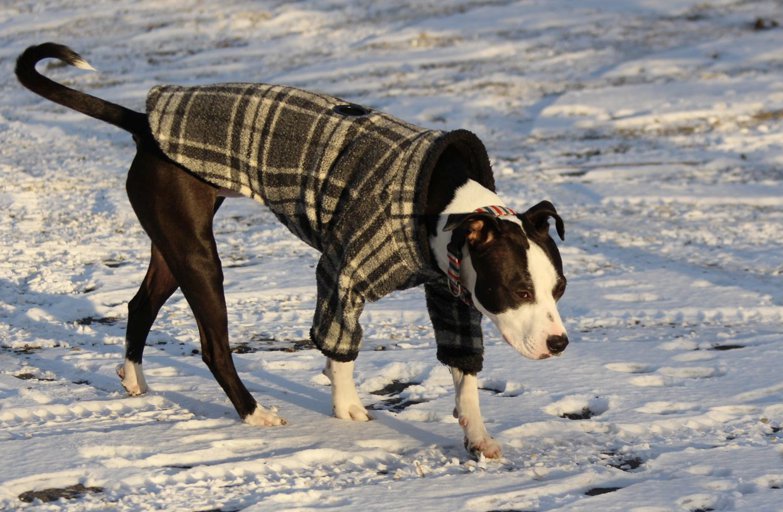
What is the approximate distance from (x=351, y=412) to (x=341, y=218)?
2.56 ft

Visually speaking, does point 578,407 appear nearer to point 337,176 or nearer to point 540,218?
point 540,218

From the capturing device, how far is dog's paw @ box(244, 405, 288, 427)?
14.8 ft

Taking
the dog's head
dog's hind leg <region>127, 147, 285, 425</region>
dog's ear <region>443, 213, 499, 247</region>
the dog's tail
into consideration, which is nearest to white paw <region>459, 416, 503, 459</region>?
the dog's head

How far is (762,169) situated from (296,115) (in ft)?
17.7

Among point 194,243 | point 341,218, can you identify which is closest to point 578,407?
point 341,218

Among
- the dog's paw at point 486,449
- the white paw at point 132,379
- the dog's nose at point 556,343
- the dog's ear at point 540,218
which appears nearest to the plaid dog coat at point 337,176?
the dog's paw at point 486,449

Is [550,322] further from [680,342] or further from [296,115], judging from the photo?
[680,342]

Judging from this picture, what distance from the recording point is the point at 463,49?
14.2 meters

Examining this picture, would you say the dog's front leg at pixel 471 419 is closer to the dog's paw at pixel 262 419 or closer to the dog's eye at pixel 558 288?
the dog's eye at pixel 558 288

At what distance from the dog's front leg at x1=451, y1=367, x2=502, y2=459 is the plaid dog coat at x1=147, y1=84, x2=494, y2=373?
0.05m

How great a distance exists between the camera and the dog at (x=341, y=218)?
3922mm

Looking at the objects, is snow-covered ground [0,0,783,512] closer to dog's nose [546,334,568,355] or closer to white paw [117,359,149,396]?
white paw [117,359,149,396]

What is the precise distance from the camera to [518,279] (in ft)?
12.7

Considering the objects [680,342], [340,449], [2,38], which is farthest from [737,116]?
[2,38]
